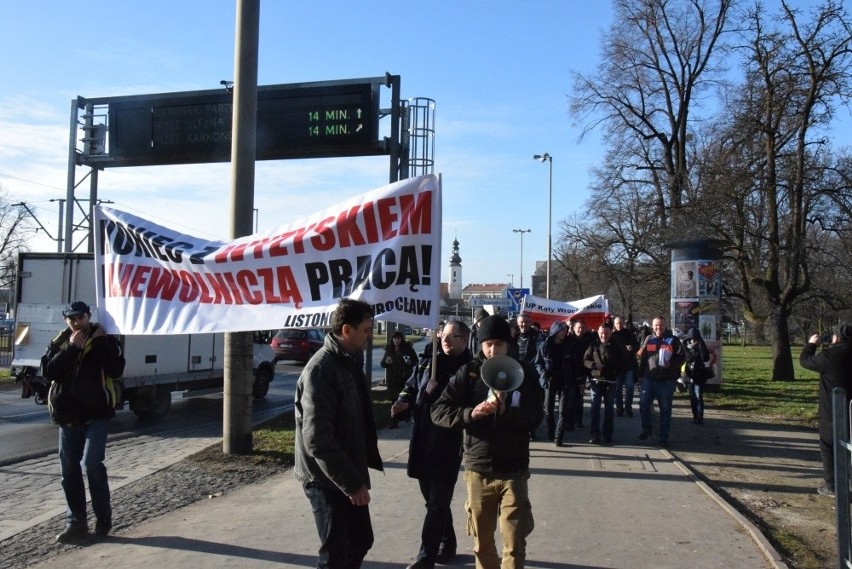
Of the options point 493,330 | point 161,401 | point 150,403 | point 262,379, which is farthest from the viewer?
point 262,379

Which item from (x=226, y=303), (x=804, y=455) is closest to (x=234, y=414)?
(x=226, y=303)

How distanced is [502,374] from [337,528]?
1.20 m

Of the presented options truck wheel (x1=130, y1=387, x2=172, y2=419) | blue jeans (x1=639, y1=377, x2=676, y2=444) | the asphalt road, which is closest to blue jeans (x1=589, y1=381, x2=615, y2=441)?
blue jeans (x1=639, y1=377, x2=676, y2=444)

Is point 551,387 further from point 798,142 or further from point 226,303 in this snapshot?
point 798,142

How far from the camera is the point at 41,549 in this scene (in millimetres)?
5914

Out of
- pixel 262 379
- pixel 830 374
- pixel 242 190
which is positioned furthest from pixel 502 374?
pixel 262 379

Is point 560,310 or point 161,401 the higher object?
point 560,310

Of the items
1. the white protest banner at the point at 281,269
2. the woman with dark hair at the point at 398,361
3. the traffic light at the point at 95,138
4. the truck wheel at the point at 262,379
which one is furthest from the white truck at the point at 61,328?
the white protest banner at the point at 281,269

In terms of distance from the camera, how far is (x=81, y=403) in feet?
19.4

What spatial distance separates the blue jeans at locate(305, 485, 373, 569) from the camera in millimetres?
3811

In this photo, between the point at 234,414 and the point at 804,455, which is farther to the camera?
the point at 804,455

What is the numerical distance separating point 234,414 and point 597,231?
3192 centimetres

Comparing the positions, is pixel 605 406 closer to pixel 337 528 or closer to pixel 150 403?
pixel 337 528

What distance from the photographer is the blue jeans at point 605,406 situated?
10859 millimetres
